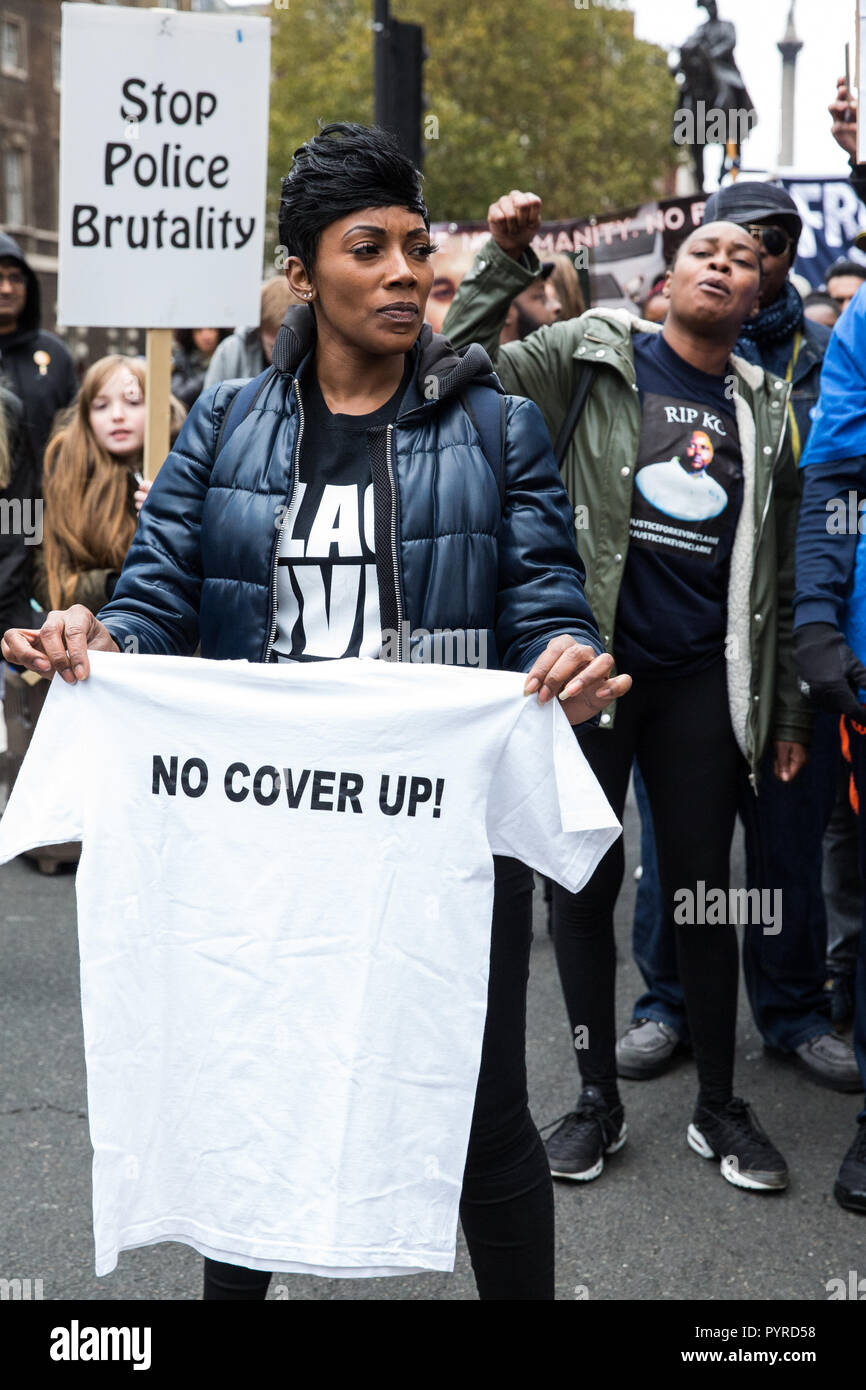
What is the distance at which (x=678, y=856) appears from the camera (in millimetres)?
3412

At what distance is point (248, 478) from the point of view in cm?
227

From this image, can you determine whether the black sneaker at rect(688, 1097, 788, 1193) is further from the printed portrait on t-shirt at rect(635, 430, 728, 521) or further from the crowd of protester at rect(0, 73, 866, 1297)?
the printed portrait on t-shirt at rect(635, 430, 728, 521)

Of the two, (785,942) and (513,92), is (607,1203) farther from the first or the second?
(513,92)

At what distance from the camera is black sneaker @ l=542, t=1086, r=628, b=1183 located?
3.42 metres

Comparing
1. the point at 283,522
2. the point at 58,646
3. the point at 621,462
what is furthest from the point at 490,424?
the point at 621,462

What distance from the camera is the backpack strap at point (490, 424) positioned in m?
2.25

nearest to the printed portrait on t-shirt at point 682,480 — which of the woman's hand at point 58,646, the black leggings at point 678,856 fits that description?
the black leggings at point 678,856

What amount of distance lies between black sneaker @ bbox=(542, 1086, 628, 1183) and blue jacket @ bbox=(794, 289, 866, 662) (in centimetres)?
123

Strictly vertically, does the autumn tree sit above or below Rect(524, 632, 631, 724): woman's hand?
above

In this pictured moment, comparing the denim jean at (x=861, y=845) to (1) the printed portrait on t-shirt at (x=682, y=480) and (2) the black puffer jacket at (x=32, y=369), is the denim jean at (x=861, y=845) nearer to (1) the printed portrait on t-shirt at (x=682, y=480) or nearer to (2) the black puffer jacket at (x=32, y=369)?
(1) the printed portrait on t-shirt at (x=682, y=480)

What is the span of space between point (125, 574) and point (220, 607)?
0.18 metres

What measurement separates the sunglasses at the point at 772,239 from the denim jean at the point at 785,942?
1377 millimetres

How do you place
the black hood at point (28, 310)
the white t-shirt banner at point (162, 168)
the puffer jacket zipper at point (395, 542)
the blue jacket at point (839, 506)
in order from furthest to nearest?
1. the black hood at point (28, 310)
2. the white t-shirt banner at point (162, 168)
3. the blue jacket at point (839, 506)
4. the puffer jacket zipper at point (395, 542)

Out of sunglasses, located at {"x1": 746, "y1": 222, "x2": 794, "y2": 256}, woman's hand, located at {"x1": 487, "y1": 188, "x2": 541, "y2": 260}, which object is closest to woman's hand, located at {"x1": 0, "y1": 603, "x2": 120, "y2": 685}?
woman's hand, located at {"x1": 487, "y1": 188, "x2": 541, "y2": 260}
